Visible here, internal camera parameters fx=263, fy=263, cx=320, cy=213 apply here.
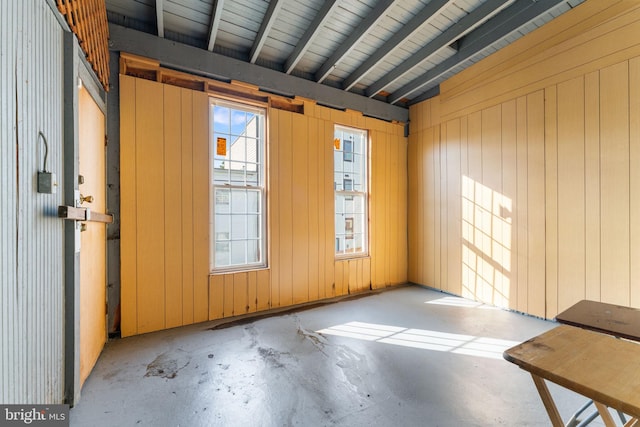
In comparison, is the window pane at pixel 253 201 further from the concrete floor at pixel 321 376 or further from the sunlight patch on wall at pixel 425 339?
the sunlight patch on wall at pixel 425 339

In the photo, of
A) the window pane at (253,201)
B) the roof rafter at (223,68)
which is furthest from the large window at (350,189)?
the window pane at (253,201)

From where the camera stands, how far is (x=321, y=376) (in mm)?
2088

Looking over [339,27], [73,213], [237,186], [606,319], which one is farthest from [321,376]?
[339,27]

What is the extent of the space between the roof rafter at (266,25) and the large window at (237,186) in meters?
0.63

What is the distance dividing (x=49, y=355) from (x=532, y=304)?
4.51m

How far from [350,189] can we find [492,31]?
2.64 metres

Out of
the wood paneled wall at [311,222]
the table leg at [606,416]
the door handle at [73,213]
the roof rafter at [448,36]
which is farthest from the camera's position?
the wood paneled wall at [311,222]

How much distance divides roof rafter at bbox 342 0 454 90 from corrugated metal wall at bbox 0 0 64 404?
9.72ft

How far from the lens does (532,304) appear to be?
3.25 metres

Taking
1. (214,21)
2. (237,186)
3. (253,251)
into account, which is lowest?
(253,251)

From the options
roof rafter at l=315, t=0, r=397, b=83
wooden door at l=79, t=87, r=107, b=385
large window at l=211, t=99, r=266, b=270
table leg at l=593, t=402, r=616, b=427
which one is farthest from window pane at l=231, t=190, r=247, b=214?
table leg at l=593, t=402, r=616, b=427

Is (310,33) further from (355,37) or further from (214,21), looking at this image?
(214,21)

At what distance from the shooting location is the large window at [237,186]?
3.28 metres

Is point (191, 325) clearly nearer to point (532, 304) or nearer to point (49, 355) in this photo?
point (49, 355)
